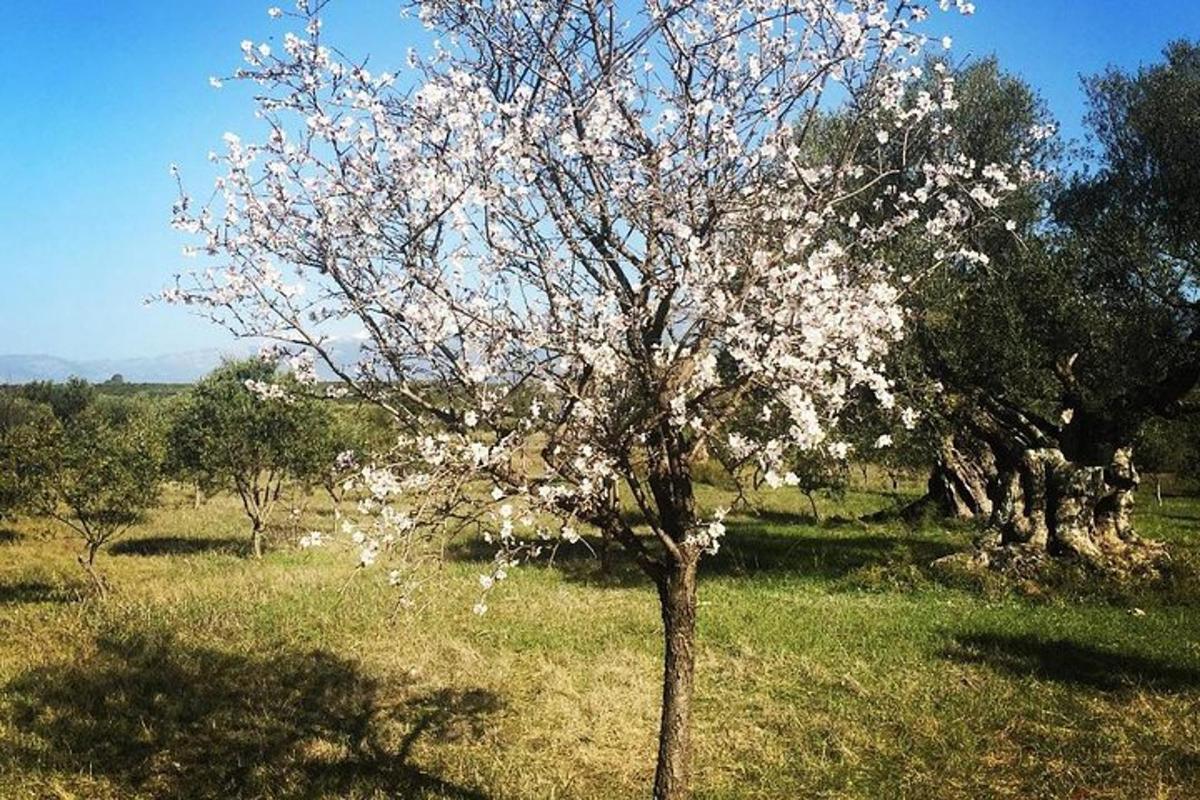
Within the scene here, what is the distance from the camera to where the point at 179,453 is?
34938mm

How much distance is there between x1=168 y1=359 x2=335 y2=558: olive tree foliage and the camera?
33938 mm

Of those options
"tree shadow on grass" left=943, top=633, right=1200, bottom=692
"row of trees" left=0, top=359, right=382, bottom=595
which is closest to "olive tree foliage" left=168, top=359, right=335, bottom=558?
"row of trees" left=0, top=359, right=382, bottom=595

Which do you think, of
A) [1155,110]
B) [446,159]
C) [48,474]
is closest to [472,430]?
[446,159]

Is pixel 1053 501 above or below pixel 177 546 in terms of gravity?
above

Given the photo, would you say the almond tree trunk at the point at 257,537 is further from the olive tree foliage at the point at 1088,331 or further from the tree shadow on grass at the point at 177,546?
the olive tree foliage at the point at 1088,331

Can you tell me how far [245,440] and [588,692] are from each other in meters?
24.7

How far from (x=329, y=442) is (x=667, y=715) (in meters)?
30.9

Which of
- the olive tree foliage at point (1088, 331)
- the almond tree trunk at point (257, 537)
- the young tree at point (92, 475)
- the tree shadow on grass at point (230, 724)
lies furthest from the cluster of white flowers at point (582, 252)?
the almond tree trunk at point (257, 537)

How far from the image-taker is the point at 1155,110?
2067 cm

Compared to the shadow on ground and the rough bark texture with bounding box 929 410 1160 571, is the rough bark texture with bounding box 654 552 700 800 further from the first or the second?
the rough bark texture with bounding box 929 410 1160 571

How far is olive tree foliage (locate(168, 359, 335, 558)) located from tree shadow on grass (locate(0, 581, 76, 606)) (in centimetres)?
747

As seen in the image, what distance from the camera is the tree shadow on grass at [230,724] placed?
11.6m

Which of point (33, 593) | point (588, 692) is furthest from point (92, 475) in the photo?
point (588, 692)

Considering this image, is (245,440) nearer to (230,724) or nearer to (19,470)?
(19,470)
